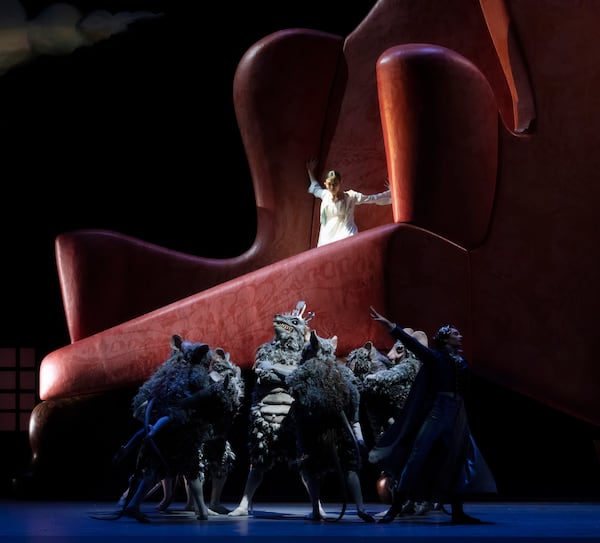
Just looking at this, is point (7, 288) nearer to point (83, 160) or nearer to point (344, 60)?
point (83, 160)

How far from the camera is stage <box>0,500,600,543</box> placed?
16.3 ft

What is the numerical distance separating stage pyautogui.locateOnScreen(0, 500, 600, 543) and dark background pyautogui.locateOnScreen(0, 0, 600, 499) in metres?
3.88

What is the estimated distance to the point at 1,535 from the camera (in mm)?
5242

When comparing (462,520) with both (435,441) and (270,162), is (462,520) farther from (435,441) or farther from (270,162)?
(270,162)

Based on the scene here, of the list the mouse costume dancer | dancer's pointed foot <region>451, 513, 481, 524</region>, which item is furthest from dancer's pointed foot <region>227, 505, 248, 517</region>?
dancer's pointed foot <region>451, 513, 481, 524</region>

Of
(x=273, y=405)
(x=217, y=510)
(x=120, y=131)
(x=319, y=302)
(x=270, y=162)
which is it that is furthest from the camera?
(x=120, y=131)

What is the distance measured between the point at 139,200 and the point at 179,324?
3399 millimetres

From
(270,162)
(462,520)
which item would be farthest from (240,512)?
(270,162)

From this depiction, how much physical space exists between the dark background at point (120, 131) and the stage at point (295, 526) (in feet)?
12.7

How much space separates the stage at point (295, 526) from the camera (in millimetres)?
Result: 4973

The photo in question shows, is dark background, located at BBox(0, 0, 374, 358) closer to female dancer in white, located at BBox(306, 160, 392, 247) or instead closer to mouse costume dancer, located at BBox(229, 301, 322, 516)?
female dancer in white, located at BBox(306, 160, 392, 247)

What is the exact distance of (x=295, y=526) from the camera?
19.0ft

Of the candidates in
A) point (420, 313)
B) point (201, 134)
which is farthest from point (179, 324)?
point (201, 134)

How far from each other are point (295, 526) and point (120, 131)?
6.25m
